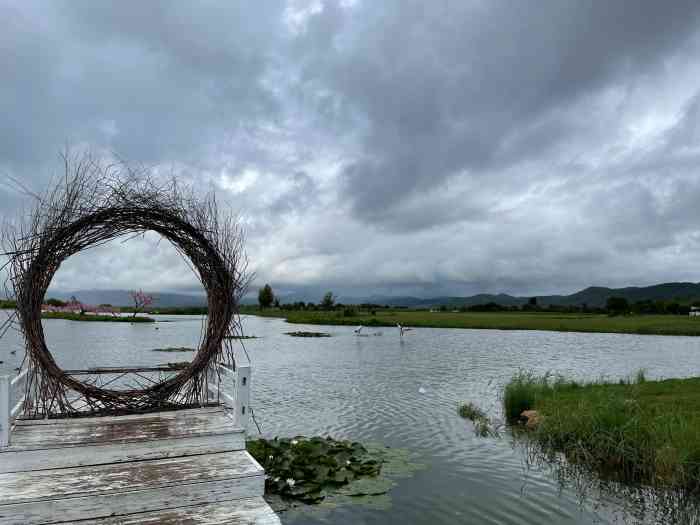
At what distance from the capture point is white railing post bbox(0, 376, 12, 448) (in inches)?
259

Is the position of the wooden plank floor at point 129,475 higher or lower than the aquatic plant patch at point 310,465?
higher

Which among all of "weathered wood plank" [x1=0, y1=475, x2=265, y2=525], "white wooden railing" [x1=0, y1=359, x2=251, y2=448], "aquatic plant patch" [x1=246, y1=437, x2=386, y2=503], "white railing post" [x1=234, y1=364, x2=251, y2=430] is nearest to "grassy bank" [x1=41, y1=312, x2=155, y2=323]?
"aquatic plant patch" [x1=246, y1=437, x2=386, y2=503]

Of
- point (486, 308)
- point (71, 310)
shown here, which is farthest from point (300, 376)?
point (486, 308)

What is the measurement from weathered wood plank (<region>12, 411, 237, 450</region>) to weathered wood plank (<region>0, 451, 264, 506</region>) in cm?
45

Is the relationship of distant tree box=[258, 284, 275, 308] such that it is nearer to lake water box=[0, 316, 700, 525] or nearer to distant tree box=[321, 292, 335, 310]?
distant tree box=[321, 292, 335, 310]

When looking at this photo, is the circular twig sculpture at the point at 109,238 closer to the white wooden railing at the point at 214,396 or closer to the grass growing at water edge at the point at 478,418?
the white wooden railing at the point at 214,396

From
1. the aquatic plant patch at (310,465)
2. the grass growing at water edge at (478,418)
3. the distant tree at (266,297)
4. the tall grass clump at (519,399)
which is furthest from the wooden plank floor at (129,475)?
the distant tree at (266,297)

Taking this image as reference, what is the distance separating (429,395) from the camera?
20.0 m

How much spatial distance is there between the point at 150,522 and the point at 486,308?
125555 millimetres

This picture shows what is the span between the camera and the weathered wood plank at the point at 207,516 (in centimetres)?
589

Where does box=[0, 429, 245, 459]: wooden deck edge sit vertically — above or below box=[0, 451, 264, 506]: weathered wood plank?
above

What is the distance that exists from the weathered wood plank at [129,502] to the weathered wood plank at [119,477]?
54 millimetres

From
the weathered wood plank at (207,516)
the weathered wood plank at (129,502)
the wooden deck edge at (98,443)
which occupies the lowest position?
the weathered wood plank at (207,516)

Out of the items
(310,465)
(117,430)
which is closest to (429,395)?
(310,465)
